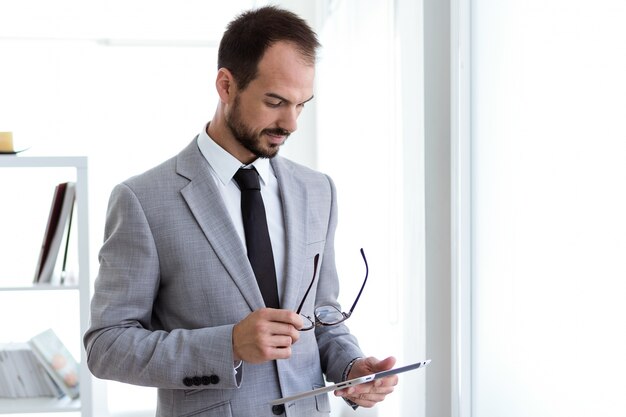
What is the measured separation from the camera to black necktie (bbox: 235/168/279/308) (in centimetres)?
144

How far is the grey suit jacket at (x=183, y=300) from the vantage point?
1.33 metres

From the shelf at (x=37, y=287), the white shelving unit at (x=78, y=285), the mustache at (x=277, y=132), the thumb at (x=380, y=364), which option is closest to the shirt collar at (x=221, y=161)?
the mustache at (x=277, y=132)

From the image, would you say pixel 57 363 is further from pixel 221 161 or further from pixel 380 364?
pixel 380 364

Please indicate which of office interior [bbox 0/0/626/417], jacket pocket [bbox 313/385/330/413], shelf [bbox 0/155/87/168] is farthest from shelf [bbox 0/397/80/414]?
jacket pocket [bbox 313/385/330/413]

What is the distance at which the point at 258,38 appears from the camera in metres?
1.45

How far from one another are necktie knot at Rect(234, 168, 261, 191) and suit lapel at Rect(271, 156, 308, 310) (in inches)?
2.6

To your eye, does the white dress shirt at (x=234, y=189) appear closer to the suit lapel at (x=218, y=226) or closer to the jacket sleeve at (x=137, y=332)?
the suit lapel at (x=218, y=226)

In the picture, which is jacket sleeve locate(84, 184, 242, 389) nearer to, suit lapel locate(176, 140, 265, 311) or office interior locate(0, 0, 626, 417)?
suit lapel locate(176, 140, 265, 311)

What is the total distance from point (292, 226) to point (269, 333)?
1.03ft

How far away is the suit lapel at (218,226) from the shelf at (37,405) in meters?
1.65
